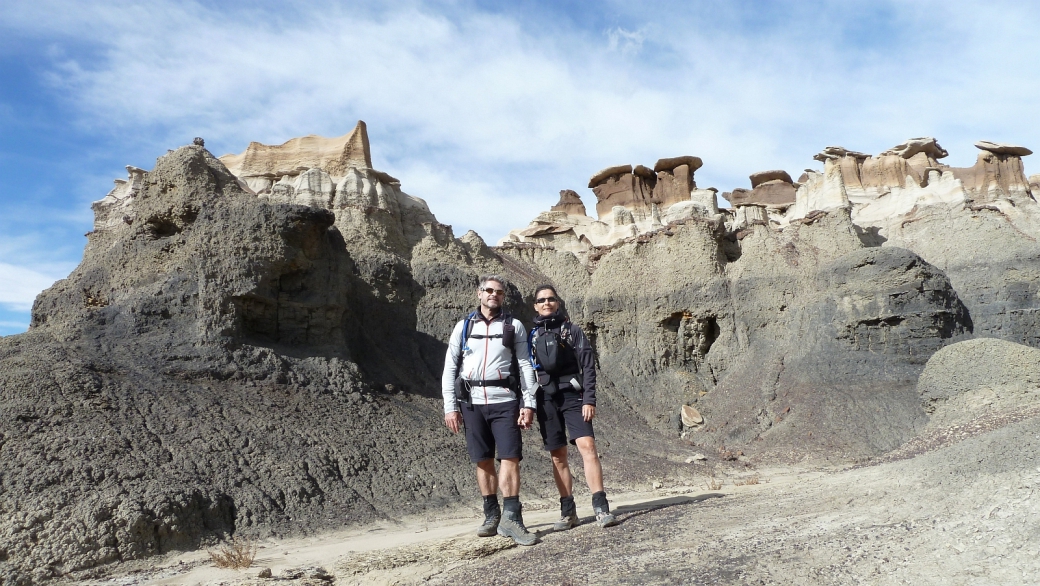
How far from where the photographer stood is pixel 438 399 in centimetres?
1495

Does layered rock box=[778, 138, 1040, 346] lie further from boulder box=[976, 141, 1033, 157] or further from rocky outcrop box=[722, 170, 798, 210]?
rocky outcrop box=[722, 170, 798, 210]

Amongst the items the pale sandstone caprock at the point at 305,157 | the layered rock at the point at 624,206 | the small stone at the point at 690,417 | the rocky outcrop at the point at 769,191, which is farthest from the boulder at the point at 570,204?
the small stone at the point at 690,417

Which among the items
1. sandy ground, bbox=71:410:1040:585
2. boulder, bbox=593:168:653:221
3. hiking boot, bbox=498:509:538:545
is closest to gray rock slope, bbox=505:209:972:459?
sandy ground, bbox=71:410:1040:585

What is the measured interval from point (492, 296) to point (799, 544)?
2943 millimetres

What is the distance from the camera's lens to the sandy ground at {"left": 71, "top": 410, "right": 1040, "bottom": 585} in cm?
334

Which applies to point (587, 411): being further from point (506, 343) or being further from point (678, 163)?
point (678, 163)

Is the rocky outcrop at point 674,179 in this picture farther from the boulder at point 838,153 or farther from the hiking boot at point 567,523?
the hiking boot at point 567,523

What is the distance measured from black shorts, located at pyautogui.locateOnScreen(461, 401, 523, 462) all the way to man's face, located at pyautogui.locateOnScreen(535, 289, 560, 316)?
0.83 meters

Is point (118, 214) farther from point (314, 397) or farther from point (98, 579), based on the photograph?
point (98, 579)

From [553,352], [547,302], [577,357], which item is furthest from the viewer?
[547,302]

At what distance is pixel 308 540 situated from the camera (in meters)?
8.20

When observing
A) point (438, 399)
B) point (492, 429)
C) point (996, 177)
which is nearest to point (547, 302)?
point (492, 429)

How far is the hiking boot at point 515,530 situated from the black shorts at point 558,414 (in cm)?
73

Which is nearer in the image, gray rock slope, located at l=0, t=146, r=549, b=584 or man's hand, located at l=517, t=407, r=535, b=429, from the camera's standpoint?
man's hand, located at l=517, t=407, r=535, b=429
